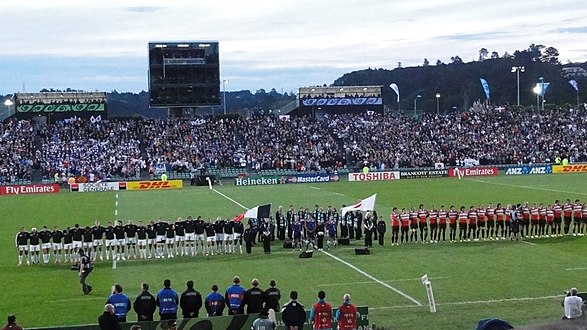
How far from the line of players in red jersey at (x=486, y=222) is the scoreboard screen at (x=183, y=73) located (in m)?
47.4

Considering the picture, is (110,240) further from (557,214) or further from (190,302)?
(557,214)

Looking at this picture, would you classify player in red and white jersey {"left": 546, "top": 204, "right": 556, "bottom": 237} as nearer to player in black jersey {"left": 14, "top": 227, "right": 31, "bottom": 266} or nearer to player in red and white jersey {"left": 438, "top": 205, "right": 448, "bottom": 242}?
player in red and white jersey {"left": 438, "top": 205, "right": 448, "bottom": 242}

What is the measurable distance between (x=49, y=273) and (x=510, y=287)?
44.8 feet

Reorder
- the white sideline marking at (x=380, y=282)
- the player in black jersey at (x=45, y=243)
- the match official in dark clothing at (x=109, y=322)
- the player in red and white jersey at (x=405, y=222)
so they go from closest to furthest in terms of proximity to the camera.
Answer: the match official in dark clothing at (x=109, y=322)
the white sideline marking at (x=380, y=282)
the player in black jersey at (x=45, y=243)
the player in red and white jersey at (x=405, y=222)

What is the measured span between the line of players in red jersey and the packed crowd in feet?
124

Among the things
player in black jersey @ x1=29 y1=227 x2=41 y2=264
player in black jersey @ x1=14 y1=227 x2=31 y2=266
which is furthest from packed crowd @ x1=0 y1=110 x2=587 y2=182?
player in black jersey @ x1=14 y1=227 x2=31 y2=266

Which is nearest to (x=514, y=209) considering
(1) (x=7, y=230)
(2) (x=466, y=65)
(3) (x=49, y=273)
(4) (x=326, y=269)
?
(4) (x=326, y=269)

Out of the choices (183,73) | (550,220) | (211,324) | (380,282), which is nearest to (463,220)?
(550,220)

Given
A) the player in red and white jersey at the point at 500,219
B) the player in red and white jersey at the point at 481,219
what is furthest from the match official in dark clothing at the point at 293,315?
the player in red and white jersey at the point at 500,219

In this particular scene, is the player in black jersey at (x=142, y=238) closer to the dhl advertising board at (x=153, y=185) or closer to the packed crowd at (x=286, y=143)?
the dhl advertising board at (x=153, y=185)

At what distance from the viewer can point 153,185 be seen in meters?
61.2

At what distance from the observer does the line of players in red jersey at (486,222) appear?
2912 cm

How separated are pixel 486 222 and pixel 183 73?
1944 inches

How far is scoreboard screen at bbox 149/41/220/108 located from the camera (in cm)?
7450
